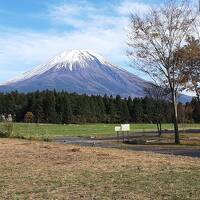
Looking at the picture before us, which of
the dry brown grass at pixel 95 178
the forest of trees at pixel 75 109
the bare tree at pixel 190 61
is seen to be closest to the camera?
the dry brown grass at pixel 95 178

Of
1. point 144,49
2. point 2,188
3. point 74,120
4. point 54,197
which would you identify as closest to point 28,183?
point 2,188

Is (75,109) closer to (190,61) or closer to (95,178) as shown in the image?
(190,61)

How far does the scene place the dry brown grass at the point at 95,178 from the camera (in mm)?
9129

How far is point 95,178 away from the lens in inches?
439

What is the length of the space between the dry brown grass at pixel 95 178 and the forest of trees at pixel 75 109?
3274 inches

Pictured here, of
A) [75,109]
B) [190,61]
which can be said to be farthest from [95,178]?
[75,109]

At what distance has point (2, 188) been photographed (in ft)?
33.1

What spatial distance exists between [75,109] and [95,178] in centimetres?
9574

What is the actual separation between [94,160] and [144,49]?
75.3 ft

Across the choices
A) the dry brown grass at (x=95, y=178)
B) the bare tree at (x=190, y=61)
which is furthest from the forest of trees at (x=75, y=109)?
the dry brown grass at (x=95, y=178)

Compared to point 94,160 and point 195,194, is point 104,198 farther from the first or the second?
point 94,160

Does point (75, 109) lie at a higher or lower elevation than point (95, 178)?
higher

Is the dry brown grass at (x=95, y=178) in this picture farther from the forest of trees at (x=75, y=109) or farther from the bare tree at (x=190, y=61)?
the forest of trees at (x=75, y=109)

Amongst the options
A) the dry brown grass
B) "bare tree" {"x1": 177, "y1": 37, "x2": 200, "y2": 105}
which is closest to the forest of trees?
"bare tree" {"x1": 177, "y1": 37, "x2": 200, "y2": 105}
